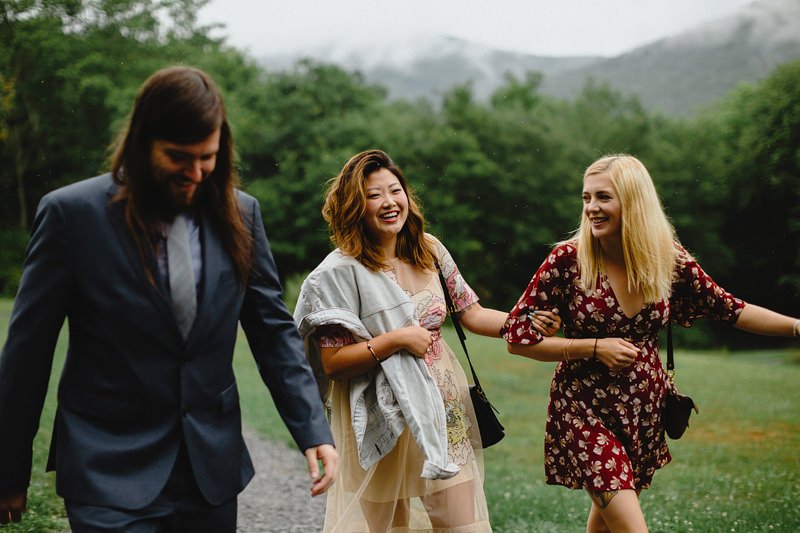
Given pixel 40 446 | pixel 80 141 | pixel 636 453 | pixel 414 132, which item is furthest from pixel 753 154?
pixel 636 453

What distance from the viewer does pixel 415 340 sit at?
13.0 ft

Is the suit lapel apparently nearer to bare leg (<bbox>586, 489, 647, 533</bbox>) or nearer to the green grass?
bare leg (<bbox>586, 489, 647, 533</bbox>)

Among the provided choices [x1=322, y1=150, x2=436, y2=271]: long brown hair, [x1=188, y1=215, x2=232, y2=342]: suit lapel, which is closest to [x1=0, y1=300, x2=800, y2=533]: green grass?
[x1=322, y1=150, x2=436, y2=271]: long brown hair

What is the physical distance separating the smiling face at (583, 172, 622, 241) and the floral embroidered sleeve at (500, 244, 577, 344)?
0.20 m

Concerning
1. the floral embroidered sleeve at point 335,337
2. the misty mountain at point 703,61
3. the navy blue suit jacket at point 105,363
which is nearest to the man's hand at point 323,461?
the navy blue suit jacket at point 105,363

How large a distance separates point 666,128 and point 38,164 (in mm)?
39099

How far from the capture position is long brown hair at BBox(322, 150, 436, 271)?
13.8 ft

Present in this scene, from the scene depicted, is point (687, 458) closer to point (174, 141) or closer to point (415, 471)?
point (415, 471)

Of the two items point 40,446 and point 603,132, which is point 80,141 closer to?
point 40,446

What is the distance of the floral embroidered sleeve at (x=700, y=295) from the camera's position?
4.15 metres

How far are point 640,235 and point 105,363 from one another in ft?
8.50

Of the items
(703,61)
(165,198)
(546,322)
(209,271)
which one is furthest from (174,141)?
(703,61)

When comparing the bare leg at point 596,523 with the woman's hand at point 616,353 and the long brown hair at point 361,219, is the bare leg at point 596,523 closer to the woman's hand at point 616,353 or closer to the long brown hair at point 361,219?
the woman's hand at point 616,353

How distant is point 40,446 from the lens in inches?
413
